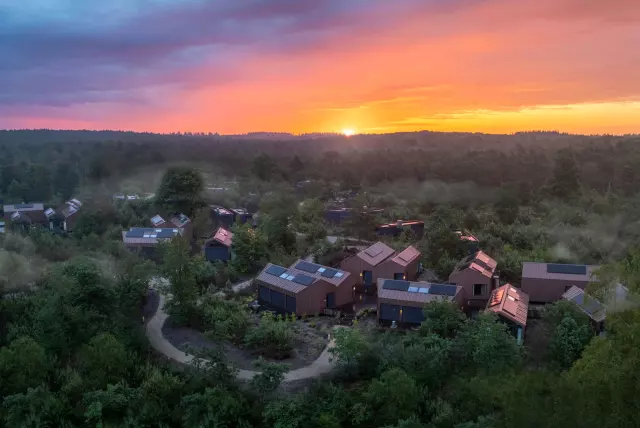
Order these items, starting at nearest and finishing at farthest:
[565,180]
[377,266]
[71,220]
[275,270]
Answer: [275,270], [377,266], [71,220], [565,180]

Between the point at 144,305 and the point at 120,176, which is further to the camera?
the point at 120,176

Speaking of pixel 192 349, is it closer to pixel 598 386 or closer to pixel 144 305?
pixel 144 305

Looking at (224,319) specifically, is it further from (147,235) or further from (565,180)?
(565,180)

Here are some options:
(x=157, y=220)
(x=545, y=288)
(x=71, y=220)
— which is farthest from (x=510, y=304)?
(x=71, y=220)

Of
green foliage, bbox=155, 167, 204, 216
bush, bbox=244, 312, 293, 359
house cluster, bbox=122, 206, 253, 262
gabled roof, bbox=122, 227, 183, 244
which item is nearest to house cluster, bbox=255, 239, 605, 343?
bush, bbox=244, 312, 293, 359

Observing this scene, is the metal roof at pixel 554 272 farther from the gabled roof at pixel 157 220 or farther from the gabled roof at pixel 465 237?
the gabled roof at pixel 157 220

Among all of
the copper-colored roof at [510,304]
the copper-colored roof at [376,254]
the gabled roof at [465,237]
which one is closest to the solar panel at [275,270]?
the copper-colored roof at [376,254]

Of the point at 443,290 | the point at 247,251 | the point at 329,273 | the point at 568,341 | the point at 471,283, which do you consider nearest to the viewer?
the point at 568,341

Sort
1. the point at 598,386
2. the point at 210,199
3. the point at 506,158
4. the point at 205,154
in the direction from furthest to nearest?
the point at 205,154, the point at 506,158, the point at 210,199, the point at 598,386

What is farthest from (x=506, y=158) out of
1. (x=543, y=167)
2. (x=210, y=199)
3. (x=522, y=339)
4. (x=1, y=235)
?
(x=1, y=235)
